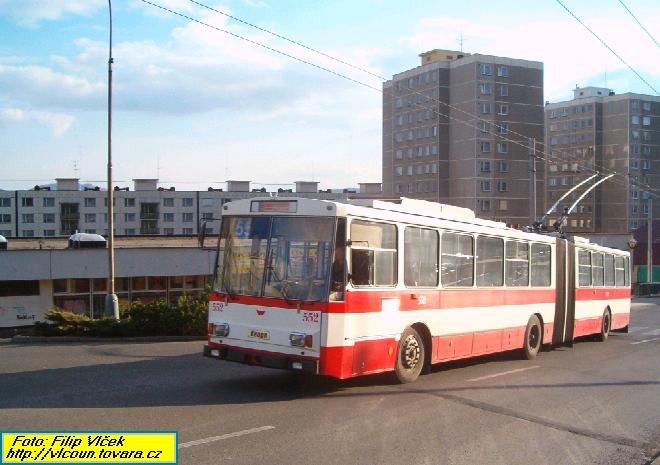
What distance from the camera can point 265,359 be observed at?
991cm

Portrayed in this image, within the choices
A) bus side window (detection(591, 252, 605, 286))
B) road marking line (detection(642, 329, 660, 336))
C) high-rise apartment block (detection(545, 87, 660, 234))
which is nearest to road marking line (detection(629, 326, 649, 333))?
road marking line (detection(642, 329, 660, 336))

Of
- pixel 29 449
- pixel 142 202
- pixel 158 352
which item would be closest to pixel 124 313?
pixel 158 352

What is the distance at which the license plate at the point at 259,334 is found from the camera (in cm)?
998

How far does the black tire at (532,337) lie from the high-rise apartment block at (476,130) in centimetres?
6972


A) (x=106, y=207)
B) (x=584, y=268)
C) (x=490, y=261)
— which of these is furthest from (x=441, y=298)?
(x=106, y=207)

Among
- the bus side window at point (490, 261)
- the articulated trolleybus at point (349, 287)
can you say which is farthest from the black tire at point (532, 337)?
the articulated trolleybus at point (349, 287)

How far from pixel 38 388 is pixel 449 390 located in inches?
244

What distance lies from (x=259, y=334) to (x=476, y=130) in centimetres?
7919

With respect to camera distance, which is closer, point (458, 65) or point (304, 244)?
point (304, 244)

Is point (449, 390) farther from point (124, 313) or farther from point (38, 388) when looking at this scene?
point (124, 313)

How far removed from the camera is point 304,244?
9.92 m

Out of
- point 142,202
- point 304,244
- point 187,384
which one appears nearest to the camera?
point 304,244

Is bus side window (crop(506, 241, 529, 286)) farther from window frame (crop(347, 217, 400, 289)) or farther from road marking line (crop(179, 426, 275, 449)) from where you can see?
road marking line (crop(179, 426, 275, 449))

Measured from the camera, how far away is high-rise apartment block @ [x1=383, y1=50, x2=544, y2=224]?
85.9 metres
